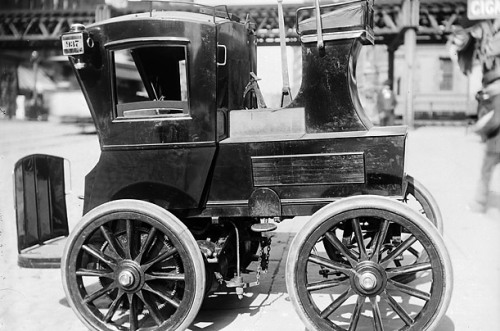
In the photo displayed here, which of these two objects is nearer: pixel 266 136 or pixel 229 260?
pixel 266 136

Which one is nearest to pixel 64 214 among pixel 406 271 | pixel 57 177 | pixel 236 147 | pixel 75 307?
pixel 57 177

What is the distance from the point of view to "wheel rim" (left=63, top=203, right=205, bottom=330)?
3.09 m

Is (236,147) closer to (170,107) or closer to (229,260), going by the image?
(170,107)

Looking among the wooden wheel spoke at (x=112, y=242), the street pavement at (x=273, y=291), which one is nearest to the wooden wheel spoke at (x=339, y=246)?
the street pavement at (x=273, y=291)

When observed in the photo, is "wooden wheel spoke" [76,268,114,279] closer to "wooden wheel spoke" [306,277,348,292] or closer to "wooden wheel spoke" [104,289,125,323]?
"wooden wheel spoke" [104,289,125,323]

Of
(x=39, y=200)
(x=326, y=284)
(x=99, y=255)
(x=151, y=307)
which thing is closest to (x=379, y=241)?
(x=326, y=284)

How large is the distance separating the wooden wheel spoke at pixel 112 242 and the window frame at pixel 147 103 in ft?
2.45

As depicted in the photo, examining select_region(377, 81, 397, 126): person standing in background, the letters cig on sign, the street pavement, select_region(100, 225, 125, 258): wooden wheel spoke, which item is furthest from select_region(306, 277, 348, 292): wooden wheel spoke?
select_region(377, 81, 397, 126): person standing in background

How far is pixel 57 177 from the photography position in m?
4.23

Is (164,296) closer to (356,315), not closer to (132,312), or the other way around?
(132,312)

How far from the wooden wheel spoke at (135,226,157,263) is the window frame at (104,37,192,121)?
2.45ft

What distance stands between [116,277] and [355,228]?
1.52 meters

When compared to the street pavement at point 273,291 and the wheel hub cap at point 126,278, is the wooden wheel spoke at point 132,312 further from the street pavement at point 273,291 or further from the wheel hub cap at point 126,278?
the street pavement at point 273,291

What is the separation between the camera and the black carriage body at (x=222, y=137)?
124 inches
